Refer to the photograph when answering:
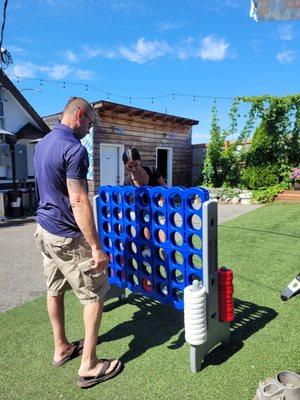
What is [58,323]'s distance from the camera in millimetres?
2504

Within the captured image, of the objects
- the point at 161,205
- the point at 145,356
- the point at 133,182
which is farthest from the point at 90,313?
the point at 133,182

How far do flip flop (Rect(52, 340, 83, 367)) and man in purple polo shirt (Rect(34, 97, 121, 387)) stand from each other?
0.28m

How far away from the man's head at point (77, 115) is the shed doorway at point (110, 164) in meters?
9.20

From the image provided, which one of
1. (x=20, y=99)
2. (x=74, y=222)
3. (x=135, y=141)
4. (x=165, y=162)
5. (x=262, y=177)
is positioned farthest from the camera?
(x=165, y=162)

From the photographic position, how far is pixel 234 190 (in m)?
12.0

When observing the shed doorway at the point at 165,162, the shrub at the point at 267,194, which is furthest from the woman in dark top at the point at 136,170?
the shed doorway at the point at 165,162

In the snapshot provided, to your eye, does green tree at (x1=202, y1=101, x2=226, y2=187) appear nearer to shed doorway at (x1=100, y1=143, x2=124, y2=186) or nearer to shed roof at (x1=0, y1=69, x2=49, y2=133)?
shed doorway at (x1=100, y1=143, x2=124, y2=186)

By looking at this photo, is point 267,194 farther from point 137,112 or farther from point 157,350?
point 157,350

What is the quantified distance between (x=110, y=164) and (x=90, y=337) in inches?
390

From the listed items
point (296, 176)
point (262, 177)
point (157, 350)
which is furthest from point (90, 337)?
point (262, 177)

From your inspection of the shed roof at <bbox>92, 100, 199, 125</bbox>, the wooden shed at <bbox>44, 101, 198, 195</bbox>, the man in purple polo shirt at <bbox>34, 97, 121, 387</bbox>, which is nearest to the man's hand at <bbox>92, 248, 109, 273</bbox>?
the man in purple polo shirt at <bbox>34, 97, 121, 387</bbox>

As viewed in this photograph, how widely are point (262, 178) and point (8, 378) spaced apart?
10833 mm

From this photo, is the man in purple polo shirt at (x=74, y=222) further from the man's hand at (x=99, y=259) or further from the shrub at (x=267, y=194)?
the shrub at (x=267, y=194)

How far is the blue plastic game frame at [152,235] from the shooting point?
2488mm
